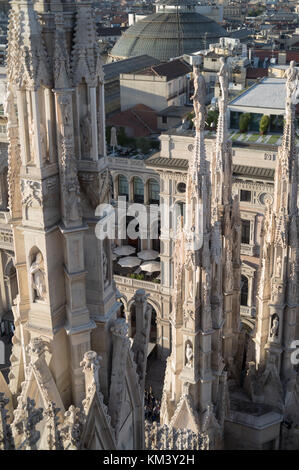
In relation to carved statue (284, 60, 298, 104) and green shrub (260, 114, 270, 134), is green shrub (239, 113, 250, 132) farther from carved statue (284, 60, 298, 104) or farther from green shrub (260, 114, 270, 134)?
carved statue (284, 60, 298, 104)

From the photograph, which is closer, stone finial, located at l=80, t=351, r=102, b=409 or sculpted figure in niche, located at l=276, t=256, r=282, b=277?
stone finial, located at l=80, t=351, r=102, b=409

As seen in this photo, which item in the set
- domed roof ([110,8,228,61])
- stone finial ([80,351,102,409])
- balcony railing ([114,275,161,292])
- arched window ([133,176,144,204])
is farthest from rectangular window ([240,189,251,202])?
domed roof ([110,8,228,61])

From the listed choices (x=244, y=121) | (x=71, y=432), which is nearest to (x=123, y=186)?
(x=244, y=121)

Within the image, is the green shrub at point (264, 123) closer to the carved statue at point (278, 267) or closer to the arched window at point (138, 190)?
the arched window at point (138, 190)

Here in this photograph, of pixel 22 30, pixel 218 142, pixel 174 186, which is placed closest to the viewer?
pixel 22 30

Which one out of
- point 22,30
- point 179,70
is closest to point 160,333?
point 179,70

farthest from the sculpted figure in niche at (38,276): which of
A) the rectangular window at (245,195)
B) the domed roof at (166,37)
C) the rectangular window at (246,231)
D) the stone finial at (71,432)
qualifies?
the domed roof at (166,37)

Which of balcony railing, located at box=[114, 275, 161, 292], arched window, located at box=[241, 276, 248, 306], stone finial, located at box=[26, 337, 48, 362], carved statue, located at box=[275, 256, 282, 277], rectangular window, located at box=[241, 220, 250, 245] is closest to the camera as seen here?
stone finial, located at box=[26, 337, 48, 362]
